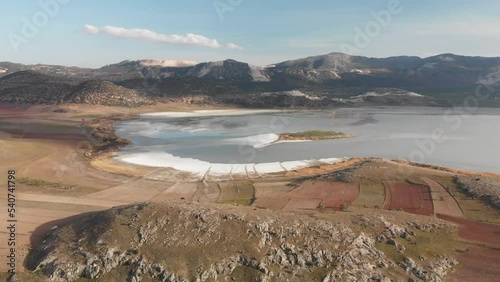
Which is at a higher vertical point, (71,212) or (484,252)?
(71,212)

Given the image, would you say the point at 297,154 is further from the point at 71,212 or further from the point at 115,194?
the point at 71,212

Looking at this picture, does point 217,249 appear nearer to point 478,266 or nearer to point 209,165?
point 478,266

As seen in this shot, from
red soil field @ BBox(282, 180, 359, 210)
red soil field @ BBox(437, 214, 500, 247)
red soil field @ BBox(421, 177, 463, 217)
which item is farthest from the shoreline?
red soil field @ BBox(437, 214, 500, 247)

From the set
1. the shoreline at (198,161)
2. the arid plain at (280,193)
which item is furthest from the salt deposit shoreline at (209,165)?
the arid plain at (280,193)

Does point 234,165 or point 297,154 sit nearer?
point 234,165

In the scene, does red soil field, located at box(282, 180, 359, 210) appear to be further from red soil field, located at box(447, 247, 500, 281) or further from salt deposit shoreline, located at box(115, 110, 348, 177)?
red soil field, located at box(447, 247, 500, 281)

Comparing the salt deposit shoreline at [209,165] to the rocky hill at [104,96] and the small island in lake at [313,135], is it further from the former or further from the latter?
the rocky hill at [104,96]

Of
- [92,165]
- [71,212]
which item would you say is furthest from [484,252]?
[92,165]
